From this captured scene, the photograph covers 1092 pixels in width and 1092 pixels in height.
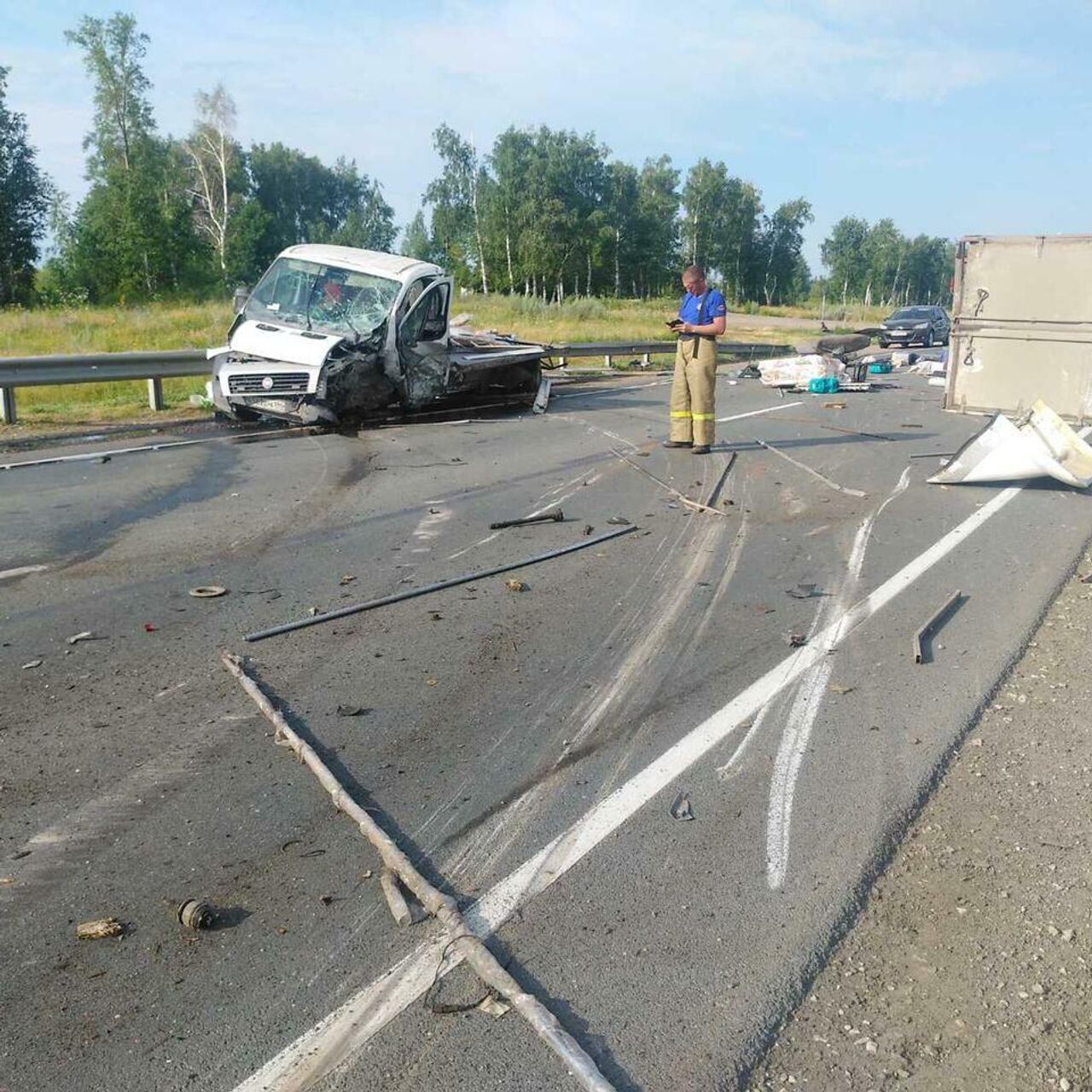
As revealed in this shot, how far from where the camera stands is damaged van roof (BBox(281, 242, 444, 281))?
42.5 ft

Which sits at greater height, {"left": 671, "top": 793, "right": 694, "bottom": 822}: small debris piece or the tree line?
the tree line

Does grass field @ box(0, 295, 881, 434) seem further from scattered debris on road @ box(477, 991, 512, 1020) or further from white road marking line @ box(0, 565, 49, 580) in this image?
scattered debris on road @ box(477, 991, 512, 1020)

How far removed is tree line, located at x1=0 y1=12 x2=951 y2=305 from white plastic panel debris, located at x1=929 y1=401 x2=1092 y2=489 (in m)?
43.6

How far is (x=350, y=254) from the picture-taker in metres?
13.4

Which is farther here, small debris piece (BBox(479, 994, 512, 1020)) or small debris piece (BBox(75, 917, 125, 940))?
small debris piece (BBox(75, 917, 125, 940))

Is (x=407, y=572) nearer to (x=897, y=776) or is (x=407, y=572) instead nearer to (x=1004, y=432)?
(x=897, y=776)

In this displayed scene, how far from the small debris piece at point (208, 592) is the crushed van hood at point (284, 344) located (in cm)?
607

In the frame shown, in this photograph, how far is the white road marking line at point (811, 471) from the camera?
9.57 m

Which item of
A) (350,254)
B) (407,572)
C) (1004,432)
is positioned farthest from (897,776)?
(350,254)

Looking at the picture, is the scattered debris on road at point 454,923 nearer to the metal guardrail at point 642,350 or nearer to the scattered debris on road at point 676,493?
the scattered debris on road at point 676,493

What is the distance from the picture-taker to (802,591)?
6398mm

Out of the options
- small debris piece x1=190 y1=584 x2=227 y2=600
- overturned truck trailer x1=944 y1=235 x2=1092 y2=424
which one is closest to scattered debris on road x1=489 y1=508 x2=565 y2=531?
small debris piece x1=190 y1=584 x2=227 y2=600

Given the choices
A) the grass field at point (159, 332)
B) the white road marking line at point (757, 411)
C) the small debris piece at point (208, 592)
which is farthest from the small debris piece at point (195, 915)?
the white road marking line at point (757, 411)

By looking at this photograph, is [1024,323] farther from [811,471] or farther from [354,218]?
[354,218]
